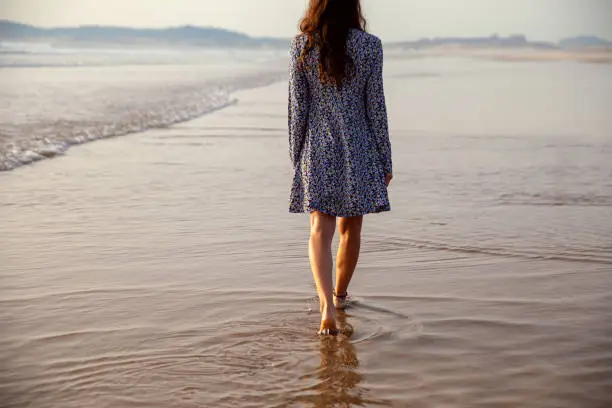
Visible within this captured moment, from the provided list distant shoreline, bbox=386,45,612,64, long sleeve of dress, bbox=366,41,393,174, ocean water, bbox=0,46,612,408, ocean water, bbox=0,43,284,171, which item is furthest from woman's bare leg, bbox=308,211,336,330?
distant shoreline, bbox=386,45,612,64

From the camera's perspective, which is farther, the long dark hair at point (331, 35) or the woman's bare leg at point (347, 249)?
Result: the woman's bare leg at point (347, 249)

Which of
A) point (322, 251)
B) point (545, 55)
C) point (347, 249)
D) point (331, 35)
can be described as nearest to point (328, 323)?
point (322, 251)

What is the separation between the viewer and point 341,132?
4.28 metres

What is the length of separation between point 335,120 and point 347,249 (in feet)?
2.48

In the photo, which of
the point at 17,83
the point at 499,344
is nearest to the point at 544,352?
the point at 499,344

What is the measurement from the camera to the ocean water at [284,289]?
3.62m

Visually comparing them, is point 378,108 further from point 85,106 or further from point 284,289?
point 85,106

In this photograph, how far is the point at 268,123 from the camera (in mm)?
14602

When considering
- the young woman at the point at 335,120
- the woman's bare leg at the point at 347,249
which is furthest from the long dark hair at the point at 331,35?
the woman's bare leg at the point at 347,249

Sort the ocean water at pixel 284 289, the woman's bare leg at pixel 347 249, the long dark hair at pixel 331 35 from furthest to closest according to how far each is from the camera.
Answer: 1. the woman's bare leg at pixel 347 249
2. the long dark hair at pixel 331 35
3. the ocean water at pixel 284 289

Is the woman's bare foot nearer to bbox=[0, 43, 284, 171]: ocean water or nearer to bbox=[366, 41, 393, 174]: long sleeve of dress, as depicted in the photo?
bbox=[366, 41, 393, 174]: long sleeve of dress

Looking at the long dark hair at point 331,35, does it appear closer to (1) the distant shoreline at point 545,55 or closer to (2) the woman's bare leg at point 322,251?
(2) the woman's bare leg at point 322,251

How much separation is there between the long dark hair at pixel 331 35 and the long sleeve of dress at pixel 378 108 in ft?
0.45

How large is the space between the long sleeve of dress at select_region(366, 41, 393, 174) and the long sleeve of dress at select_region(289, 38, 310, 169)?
0.98ft
